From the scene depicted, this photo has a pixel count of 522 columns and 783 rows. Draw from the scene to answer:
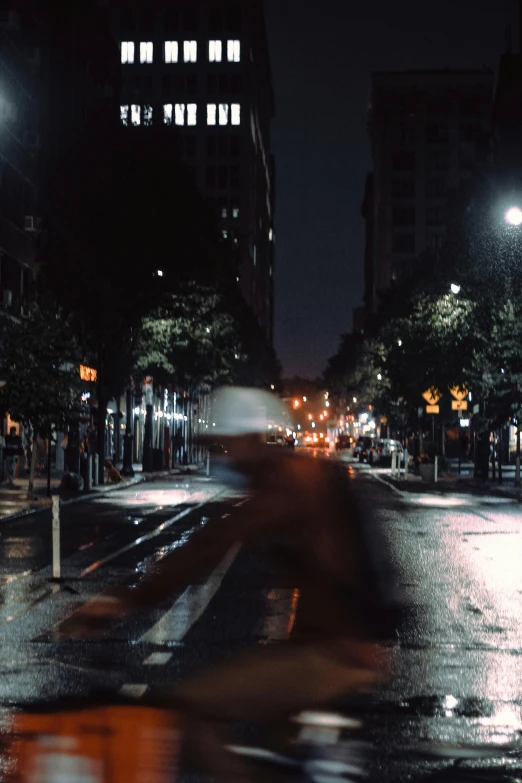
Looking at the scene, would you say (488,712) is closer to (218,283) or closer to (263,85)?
(218,283)

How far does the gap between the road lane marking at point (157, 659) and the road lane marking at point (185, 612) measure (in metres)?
0.64

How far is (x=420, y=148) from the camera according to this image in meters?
176

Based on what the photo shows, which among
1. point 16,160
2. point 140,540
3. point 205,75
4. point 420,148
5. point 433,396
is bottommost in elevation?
point 140,540

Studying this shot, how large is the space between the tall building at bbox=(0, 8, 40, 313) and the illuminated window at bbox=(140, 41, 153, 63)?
347ft

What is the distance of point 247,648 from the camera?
33.1 feet

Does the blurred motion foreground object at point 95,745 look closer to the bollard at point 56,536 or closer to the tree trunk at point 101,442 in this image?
the bollard at point 56,536

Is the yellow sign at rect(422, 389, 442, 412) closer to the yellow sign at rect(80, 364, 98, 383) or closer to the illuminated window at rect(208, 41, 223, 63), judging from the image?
the yellow sign at rect(80, 364, 98, 383)

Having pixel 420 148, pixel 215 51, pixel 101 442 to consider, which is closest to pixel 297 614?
pixel 101 442

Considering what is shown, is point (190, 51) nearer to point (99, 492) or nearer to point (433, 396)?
point (433, 396)

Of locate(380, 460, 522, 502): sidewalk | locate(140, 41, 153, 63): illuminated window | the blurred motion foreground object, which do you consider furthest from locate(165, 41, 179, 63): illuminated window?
the blurred motion foreground object

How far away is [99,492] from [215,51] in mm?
133188

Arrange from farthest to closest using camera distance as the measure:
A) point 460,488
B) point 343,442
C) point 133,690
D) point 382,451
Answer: point 343,442, point 382,451, point 460,488, point 133,690

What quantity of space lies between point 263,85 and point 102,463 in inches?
6421

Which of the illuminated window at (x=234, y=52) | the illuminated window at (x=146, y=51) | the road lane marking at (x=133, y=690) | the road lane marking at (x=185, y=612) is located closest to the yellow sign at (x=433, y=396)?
the road lane marking at (x=185, y=612)
